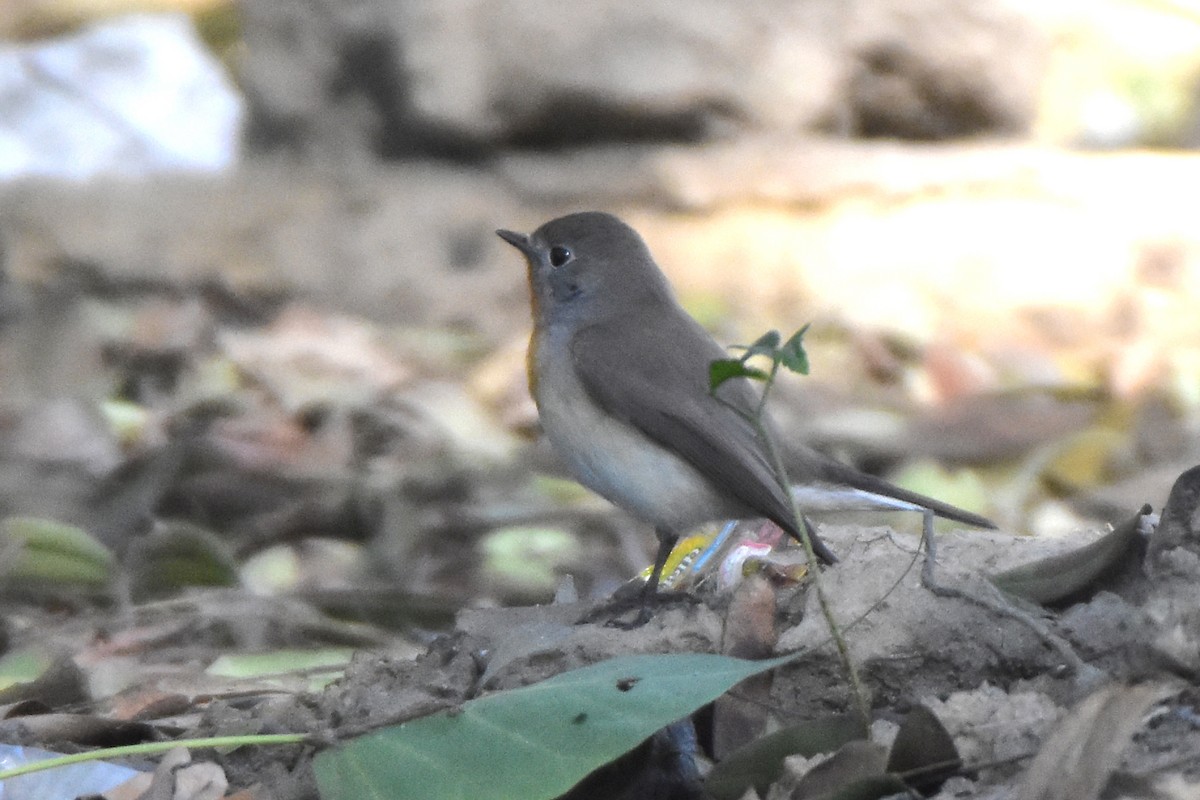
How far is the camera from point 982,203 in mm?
7102

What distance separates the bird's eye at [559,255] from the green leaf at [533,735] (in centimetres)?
197

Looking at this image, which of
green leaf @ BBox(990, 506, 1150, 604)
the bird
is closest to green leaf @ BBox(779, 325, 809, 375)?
green leaf @ BBox(990, 506, 1150, 604)

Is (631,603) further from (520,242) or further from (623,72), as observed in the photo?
(623,72)

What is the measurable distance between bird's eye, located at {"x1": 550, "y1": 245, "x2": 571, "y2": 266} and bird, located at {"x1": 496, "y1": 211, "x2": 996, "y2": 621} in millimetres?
80

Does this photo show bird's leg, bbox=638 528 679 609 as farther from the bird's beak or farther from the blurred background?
the blurred background

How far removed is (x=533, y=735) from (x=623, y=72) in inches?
192

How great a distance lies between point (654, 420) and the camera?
12.3ft

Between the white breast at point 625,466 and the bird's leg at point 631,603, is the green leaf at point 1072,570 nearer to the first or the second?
the bird's leg at point 631,603

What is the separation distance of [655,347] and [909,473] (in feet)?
6.20

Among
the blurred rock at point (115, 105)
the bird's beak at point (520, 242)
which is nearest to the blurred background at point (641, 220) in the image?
the blurred rock at point (115, 105)

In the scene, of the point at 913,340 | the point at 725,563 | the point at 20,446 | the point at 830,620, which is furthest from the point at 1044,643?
the point at 913,340

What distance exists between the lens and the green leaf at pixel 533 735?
2.30 metres

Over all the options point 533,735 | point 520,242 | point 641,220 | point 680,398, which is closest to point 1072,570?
point 533,735

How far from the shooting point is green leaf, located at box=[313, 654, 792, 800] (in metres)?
2.30
